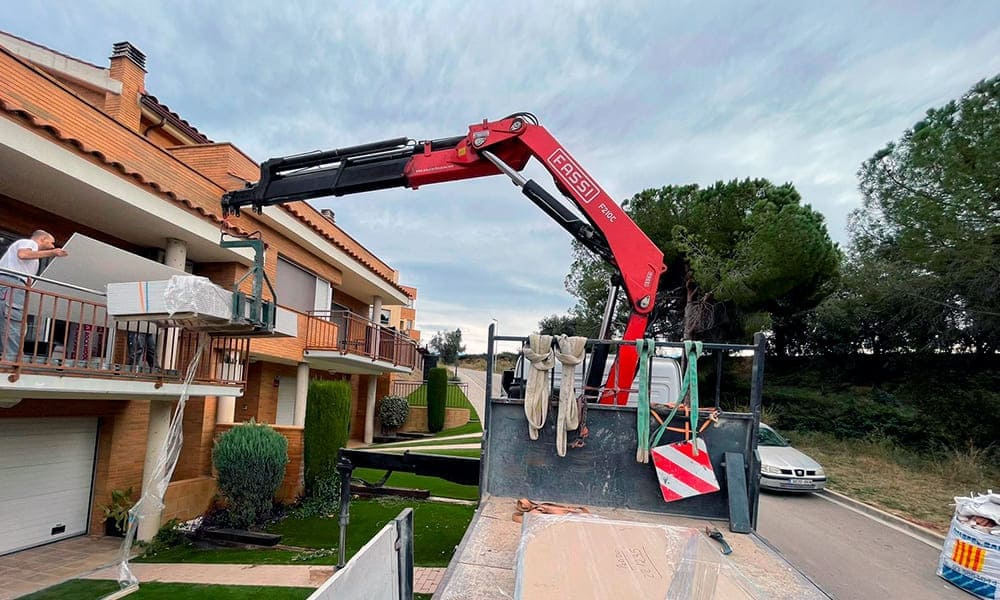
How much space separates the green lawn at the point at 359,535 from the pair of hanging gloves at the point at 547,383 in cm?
379

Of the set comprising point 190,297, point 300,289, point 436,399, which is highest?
point 300,289

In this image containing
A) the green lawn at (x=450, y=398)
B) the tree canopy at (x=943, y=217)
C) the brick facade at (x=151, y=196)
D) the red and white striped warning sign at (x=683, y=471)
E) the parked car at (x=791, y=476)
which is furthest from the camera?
the green lawn at (x=450, y=398)

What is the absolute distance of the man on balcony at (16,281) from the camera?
195 inches

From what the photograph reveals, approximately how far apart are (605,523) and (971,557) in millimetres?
5875

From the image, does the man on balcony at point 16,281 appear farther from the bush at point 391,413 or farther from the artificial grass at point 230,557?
the bush at point 391,413

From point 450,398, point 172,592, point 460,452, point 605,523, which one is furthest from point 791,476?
point 450,398

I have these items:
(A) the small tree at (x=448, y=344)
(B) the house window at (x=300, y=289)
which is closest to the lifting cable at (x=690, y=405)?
(B) the house window at (x=300, y=289)

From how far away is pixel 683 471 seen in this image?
3828 mm

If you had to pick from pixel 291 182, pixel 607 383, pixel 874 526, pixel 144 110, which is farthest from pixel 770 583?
pixel 144 110

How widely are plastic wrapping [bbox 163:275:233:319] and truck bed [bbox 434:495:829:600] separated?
269 centimetres

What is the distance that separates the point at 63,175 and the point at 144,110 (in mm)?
5814

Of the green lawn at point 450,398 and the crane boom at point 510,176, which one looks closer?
the crane boom at point 510,176

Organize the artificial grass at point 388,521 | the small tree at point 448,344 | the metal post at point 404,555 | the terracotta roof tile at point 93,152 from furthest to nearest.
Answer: the small tree at point 448,344 → the artificial grass at point 388,521 → the terracotta roof tile at point 93,152 → the metal post at point 404,555

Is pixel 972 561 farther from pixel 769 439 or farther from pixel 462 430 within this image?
pixel 462 430
